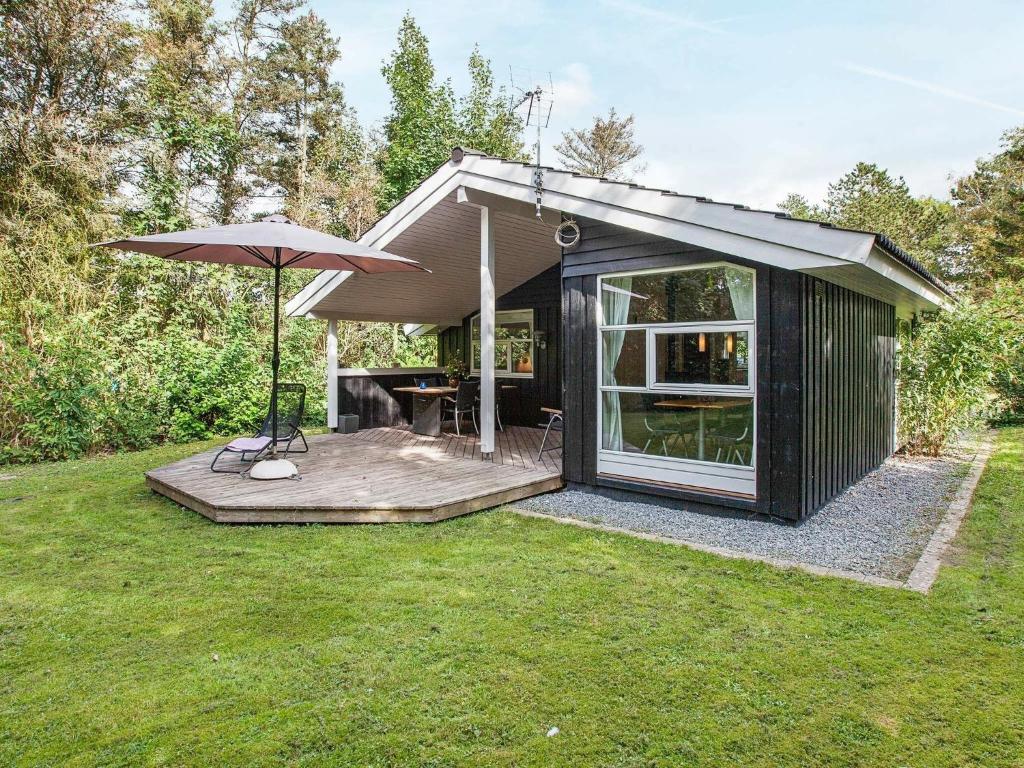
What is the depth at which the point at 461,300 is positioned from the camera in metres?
9.42

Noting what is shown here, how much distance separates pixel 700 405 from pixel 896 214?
2150 cm

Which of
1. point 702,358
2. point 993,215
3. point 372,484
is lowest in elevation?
point 372,484

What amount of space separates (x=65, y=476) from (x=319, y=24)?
585 inches

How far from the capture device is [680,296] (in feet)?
15.4

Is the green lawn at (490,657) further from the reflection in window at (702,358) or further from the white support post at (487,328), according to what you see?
the white support post at (487,328)

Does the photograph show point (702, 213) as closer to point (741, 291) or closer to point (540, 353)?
point (741, 291)

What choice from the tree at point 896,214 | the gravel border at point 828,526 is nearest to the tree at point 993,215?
the tree at point 896,214

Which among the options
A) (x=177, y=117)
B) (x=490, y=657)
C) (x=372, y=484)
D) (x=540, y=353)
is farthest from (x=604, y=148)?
(x=490, y=657)

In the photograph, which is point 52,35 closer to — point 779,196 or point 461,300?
point 461,300

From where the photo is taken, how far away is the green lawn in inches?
74.9

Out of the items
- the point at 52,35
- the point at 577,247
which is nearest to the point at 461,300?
the point at 577,247

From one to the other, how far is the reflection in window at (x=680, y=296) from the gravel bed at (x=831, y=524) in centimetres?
157

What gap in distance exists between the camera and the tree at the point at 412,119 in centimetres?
1689

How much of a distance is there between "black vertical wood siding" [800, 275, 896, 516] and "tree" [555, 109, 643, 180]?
19.1m
